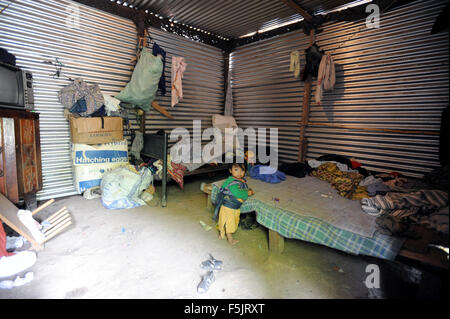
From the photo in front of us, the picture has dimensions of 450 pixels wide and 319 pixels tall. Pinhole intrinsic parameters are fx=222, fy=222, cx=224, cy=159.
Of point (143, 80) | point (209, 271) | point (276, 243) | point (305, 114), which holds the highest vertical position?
point (143, 80)

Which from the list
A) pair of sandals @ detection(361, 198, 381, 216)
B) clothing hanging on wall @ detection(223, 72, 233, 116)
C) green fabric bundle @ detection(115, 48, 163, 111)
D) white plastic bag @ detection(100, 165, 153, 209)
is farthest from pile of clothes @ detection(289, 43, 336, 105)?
white plastic bag @ detection(100, 165, 153, 209)

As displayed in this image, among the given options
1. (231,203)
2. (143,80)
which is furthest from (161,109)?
(231,203)

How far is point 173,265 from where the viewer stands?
248 centimetres

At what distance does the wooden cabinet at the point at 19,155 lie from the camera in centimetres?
303

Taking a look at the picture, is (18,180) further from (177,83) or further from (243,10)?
(243,10)

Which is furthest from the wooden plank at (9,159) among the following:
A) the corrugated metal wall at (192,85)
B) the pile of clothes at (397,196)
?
the pile of clothes at (397,196)

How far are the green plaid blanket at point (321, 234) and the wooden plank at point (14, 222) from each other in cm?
261

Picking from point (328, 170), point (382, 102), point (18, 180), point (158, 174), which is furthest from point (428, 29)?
point (18, 180)

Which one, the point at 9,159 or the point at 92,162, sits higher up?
the point at 9,159

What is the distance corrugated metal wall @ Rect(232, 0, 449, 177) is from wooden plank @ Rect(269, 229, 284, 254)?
3.10m

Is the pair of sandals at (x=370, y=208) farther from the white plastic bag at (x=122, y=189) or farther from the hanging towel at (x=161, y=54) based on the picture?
the hanging towel at (x=161, y=54)

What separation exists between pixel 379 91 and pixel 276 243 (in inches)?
151

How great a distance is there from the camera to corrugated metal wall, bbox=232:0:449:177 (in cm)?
389

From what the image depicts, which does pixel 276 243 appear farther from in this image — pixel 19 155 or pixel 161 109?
pixel 161 109
